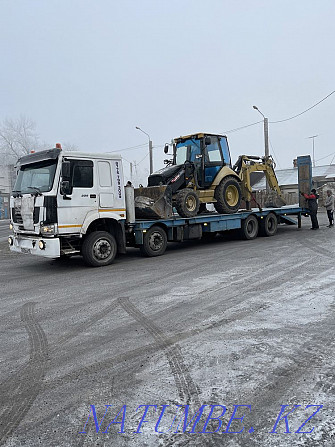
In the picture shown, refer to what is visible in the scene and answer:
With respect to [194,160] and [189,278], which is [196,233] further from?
[189,278]

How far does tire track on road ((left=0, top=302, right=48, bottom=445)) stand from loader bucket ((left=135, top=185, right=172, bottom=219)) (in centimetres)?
643

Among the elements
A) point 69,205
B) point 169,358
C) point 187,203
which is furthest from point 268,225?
point 169,358

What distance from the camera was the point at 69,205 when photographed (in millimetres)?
9062

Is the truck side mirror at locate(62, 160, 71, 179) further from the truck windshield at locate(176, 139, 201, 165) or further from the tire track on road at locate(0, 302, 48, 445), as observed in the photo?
the truck windshield at locate(176, 139, 201, 165)

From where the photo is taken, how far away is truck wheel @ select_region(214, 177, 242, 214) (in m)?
12.9

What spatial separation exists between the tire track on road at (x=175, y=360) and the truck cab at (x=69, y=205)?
375 centimetres

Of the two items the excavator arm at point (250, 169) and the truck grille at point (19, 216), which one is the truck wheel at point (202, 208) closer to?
the excavator arm at point (250, 169)

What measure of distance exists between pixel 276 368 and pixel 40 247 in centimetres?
644

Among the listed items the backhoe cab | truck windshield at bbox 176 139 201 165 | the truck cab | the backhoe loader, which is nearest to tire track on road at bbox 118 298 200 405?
the truck cab

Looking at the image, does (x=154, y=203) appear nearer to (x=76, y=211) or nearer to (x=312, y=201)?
(x=76, y=211)

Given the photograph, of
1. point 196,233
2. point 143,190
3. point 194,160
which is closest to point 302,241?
point 196,233

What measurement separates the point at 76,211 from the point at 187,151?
17.0 feet

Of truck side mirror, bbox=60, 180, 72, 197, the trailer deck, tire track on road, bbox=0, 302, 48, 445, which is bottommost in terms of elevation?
tire track on road, bbox=0, 302, 48, 445

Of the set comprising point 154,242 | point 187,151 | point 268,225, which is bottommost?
point 154,242
